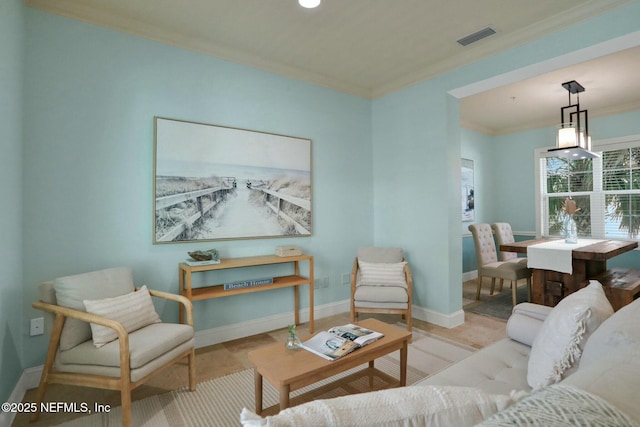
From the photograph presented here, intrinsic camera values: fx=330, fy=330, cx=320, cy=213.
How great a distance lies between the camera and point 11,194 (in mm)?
2035

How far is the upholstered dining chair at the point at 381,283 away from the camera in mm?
3174

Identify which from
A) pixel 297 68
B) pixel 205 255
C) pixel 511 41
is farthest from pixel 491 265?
pixel 205 255

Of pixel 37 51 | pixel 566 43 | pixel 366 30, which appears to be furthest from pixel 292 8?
pixel 566 43

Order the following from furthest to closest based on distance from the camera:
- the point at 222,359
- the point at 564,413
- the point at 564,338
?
1. the point at 222,359
2. the point at 564,338
3. the point at 564,413

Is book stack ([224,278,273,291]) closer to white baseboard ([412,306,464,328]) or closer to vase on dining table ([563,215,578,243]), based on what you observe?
white baseboard ([412,306,464,328])

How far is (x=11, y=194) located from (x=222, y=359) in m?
1.85

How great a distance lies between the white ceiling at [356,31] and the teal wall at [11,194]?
51cm

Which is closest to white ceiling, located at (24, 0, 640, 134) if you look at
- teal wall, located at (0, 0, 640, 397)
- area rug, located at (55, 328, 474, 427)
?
teal wall, located at (0, 0, 640, 397)

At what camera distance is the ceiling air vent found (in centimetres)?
278

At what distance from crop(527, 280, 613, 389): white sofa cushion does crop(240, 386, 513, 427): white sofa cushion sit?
805 millimetres

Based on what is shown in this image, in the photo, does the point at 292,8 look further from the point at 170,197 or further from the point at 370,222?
the point at 370,222

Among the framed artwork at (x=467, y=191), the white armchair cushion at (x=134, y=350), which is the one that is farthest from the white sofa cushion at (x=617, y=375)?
the framed artwork at (x=467, y=191)

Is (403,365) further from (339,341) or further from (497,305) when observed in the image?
(497,305)

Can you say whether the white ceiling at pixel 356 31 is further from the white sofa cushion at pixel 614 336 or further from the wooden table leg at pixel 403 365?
the wooden table leg at pixel 403 365
